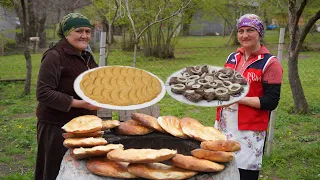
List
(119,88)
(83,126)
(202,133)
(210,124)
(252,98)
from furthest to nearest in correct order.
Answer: (210,124)
(252,98)
(119,88)
(202,133)
(83,126)

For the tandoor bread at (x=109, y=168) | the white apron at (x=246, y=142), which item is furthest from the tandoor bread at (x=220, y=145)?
the white apron at (x=246, y=142)

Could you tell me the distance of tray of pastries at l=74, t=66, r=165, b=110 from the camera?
2.56 m

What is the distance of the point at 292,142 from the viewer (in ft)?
20.7

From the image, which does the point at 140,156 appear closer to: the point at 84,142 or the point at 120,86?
the point at 84,142

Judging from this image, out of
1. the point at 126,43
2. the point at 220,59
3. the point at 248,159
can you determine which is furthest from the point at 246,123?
the point at 126,43

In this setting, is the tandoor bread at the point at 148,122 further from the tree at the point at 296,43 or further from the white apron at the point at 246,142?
the tree at the point at 296,43

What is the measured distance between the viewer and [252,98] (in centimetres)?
292

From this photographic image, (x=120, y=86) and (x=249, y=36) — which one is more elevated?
(x=249, y=36)

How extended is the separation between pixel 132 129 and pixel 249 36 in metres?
1.19

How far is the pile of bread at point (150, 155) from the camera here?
201 cm

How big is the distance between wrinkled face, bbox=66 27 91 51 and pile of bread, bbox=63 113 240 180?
0.73m

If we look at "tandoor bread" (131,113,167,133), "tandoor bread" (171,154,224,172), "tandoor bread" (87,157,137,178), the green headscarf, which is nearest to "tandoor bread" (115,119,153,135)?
"tandoor bread" (131,113,167,133)

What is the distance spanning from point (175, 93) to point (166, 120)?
0.22 meters

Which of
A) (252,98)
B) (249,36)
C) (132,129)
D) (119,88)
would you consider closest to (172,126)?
(132,129)
